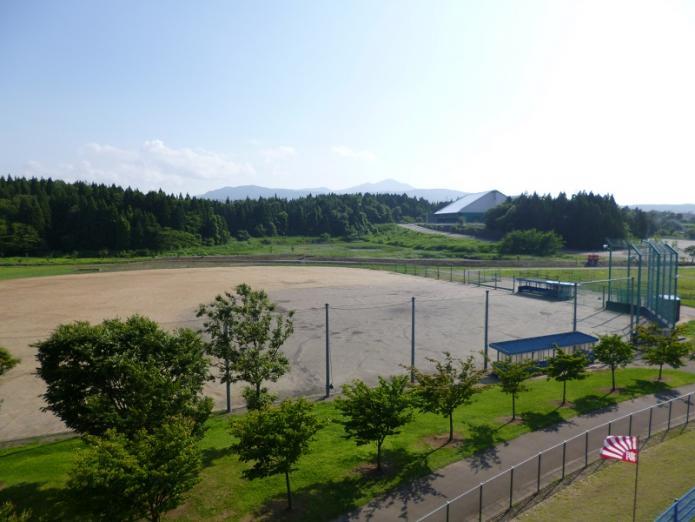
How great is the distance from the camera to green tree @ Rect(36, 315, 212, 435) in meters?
13.0

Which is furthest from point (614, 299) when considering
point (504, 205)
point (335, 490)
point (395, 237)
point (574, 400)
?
point (395, 237)

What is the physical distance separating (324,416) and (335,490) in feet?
19.4

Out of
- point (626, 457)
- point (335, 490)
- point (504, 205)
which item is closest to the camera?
point (626, 457)

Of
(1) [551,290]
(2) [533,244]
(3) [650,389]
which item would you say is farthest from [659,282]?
(2) [533,244]

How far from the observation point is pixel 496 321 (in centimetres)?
3759

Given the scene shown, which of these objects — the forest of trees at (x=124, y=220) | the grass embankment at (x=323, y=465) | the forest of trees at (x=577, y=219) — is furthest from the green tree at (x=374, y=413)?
the forest of trees at (x=577, y=219)

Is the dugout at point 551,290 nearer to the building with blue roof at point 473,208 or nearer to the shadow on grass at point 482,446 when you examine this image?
the shadow on grass at point 482,446

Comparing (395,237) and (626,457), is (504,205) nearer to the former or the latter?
(395,237)

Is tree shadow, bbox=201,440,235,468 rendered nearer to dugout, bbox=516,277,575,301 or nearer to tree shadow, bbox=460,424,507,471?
tree shadow, bbox=460,424,507,471

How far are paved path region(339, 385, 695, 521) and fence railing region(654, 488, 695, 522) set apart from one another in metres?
3.63

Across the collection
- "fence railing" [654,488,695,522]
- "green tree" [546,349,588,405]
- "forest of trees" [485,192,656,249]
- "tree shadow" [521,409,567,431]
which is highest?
"forest of trees" [485,192,656,249]

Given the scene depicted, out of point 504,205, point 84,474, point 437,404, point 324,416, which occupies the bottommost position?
point 324,416

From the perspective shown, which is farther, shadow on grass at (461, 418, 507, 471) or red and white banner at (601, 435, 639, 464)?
shadow on grass at (461, 418, 507, 471)

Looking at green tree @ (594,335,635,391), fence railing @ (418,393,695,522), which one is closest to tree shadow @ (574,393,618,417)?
fence railing @ (418,393,695,522)
